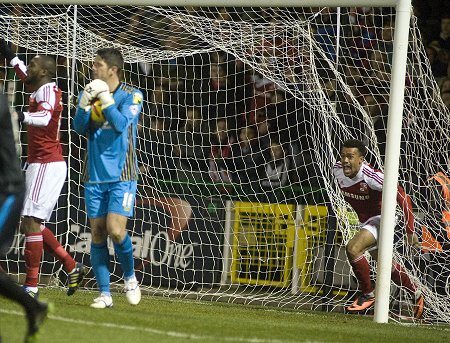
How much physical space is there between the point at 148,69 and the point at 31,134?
11.0 feet

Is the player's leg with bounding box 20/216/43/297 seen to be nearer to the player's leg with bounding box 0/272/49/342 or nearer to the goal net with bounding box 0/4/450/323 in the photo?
the goal net with bounding box 0/4/450/323

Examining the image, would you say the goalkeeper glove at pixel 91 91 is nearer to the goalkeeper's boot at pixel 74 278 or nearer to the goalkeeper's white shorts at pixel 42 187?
the goalkeeper's white shorts at pixel 42 187

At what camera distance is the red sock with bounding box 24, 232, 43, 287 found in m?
9.41

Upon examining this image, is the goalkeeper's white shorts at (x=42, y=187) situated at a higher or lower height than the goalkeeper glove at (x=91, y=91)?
lower

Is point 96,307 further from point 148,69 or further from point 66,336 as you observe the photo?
point 148,69

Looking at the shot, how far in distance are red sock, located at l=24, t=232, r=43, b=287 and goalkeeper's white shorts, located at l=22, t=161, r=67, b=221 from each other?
0.20m

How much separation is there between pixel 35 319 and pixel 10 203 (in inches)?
27.2

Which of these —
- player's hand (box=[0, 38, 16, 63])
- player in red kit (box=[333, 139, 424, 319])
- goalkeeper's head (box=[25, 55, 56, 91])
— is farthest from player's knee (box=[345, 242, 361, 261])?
player's hand (box=[0, 38, 16, 63])

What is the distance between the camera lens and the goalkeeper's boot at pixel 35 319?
19.3ft

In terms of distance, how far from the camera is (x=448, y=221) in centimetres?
1090

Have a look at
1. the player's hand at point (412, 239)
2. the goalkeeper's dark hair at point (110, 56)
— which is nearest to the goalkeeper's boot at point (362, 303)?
the player's hand at point (412, 239)

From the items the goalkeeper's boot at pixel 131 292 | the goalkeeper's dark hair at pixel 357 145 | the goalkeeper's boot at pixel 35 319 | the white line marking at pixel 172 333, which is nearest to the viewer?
the goalkeeper's boot at pixel 35 319

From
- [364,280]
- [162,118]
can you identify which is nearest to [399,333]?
[364,280]

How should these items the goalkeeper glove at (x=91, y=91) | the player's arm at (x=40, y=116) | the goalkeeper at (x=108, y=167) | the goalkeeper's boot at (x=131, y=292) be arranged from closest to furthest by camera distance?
the goalkeeper glove at (x=91, y=91), the goalkeeper at (x=108, y=167), the goalkeeper's boot at (x=131, y=292), the player's arm at (x=40, y=116)
